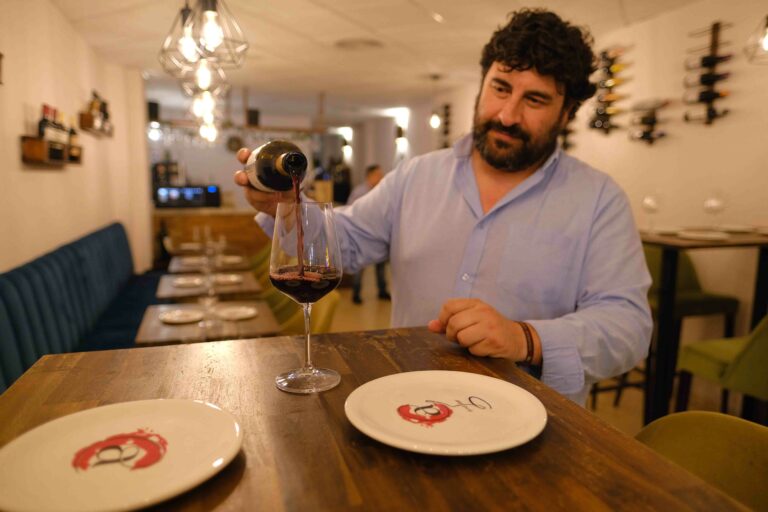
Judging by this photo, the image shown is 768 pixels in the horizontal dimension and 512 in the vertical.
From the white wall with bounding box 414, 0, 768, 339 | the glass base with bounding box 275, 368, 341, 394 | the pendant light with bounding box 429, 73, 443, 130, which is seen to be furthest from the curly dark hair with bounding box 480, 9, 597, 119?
the pendant light with bounding box 429, 73, 443, 130

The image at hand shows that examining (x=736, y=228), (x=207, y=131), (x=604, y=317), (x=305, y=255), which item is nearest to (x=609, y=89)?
(x=736, y=228)

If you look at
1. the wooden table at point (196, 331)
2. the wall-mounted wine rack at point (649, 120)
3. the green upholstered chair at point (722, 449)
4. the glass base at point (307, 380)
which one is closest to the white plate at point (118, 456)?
the glass base at point (307, 380)

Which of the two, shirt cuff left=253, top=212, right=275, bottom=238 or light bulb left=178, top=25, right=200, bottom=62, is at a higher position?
light bulb left=178, top=25, right=200, bottom=62

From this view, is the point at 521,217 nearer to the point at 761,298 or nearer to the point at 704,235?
the point at 704,235

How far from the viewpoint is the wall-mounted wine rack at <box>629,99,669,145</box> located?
395cm

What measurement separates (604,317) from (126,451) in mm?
975

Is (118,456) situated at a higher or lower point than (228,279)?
higher

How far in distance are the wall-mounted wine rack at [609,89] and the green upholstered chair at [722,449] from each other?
3931mm

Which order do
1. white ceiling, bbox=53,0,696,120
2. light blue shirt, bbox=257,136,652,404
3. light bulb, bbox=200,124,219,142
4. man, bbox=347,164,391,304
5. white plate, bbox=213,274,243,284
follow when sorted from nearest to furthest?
1. light blue shirt, bbox=257,136,652,404
2. white plate, bbox=213,274,243,284
3. white ceiling, bbox=53,0,696,120
4. light bulb, bbox=200,124,219,142
5. man, bbox=347,164,391,304

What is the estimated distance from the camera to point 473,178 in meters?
1.53

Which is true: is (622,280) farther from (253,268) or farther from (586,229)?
(253,268)

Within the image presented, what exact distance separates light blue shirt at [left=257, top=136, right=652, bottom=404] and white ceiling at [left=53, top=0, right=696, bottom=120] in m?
2.84

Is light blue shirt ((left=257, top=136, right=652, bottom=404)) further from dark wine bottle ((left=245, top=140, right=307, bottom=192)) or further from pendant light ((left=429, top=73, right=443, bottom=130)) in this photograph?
pendant light ((left=429, top=73, right=443, bottom=130))

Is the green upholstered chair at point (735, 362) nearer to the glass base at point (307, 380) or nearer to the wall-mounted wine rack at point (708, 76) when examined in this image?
the wall-mounted wine rack at point (708, 76)
